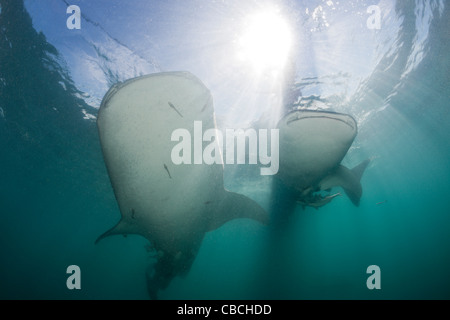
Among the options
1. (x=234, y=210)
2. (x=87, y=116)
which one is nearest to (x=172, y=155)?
(x=234, y=210)

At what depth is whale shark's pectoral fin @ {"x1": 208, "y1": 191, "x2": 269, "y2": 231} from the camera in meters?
5.70

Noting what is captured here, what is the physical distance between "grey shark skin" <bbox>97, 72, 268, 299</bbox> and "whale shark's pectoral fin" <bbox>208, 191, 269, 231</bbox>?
0.28 meters

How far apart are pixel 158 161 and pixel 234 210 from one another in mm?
3785

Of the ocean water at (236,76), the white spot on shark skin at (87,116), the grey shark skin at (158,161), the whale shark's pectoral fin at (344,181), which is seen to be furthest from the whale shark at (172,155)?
the white spot on shark skin at (87,116)

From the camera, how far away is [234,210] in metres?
6.25

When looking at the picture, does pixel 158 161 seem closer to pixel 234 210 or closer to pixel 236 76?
pixel 234 210

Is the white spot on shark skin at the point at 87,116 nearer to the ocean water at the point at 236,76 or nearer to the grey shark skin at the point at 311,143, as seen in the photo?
the ocean water at the point at 236,76

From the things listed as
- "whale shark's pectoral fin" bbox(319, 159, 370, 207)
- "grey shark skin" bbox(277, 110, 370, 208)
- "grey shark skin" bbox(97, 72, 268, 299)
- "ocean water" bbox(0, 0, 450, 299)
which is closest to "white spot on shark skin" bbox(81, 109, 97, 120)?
"ocean water" bbox(0, 0, 450, 299)

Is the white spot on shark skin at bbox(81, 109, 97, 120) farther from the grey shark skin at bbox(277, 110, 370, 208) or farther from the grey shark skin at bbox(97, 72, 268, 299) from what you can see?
the grey shark skin at bbox(277, 110, 370, 208)

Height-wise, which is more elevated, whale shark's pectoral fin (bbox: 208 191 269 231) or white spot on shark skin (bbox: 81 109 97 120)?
white spot on shark skin (bbox: 81 109 97 120)

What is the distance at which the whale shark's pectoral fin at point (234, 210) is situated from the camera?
5.70m

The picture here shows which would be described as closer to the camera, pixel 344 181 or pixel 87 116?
pixel 344 181

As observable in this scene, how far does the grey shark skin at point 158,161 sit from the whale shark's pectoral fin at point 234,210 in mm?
282

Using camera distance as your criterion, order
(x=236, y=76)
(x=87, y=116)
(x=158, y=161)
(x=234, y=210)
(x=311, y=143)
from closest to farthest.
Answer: (x=158, y=161) → (x=311, y=143) → (x=234, y=210) → (x=236, y=76) → (x=87, y=116)
